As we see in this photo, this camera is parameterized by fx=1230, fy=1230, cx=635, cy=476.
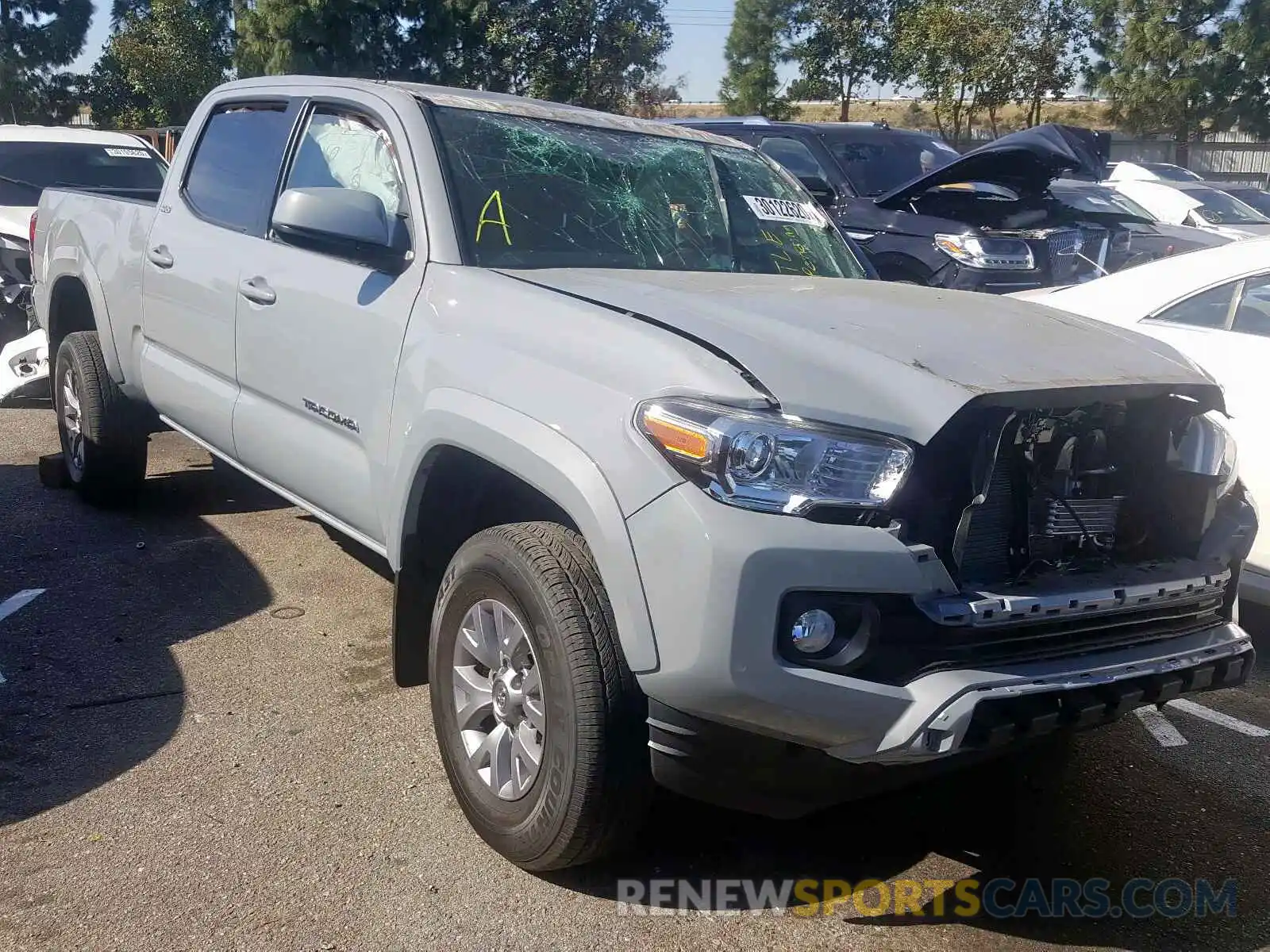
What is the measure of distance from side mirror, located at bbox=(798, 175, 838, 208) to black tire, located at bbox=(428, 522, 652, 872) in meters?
7.04

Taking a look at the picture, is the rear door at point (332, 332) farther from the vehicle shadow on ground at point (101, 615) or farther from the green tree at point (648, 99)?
the green tree at point (648, 99)

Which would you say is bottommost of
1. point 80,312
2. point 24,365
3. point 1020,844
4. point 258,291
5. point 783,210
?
point 1020,844

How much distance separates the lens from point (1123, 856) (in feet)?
10.6

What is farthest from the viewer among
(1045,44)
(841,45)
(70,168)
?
(841,45)

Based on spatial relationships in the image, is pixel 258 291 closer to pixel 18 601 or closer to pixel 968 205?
pixel 18 601

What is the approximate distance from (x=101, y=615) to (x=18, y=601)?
0.40 m

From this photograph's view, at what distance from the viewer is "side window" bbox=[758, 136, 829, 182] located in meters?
9.84

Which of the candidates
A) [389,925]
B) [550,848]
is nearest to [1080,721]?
[550,848]

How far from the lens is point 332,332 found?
3715 millimetres

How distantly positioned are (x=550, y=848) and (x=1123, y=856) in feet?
5.03

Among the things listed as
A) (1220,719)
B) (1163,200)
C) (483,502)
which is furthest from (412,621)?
(1163,200)

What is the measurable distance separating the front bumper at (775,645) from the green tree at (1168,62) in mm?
35649

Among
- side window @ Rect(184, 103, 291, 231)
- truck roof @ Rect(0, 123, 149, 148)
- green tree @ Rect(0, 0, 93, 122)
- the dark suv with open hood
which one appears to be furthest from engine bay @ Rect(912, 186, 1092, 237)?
green tree @ Rect(0, 0, 93, 122)

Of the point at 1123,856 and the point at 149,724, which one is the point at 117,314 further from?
the point at 1123,856
